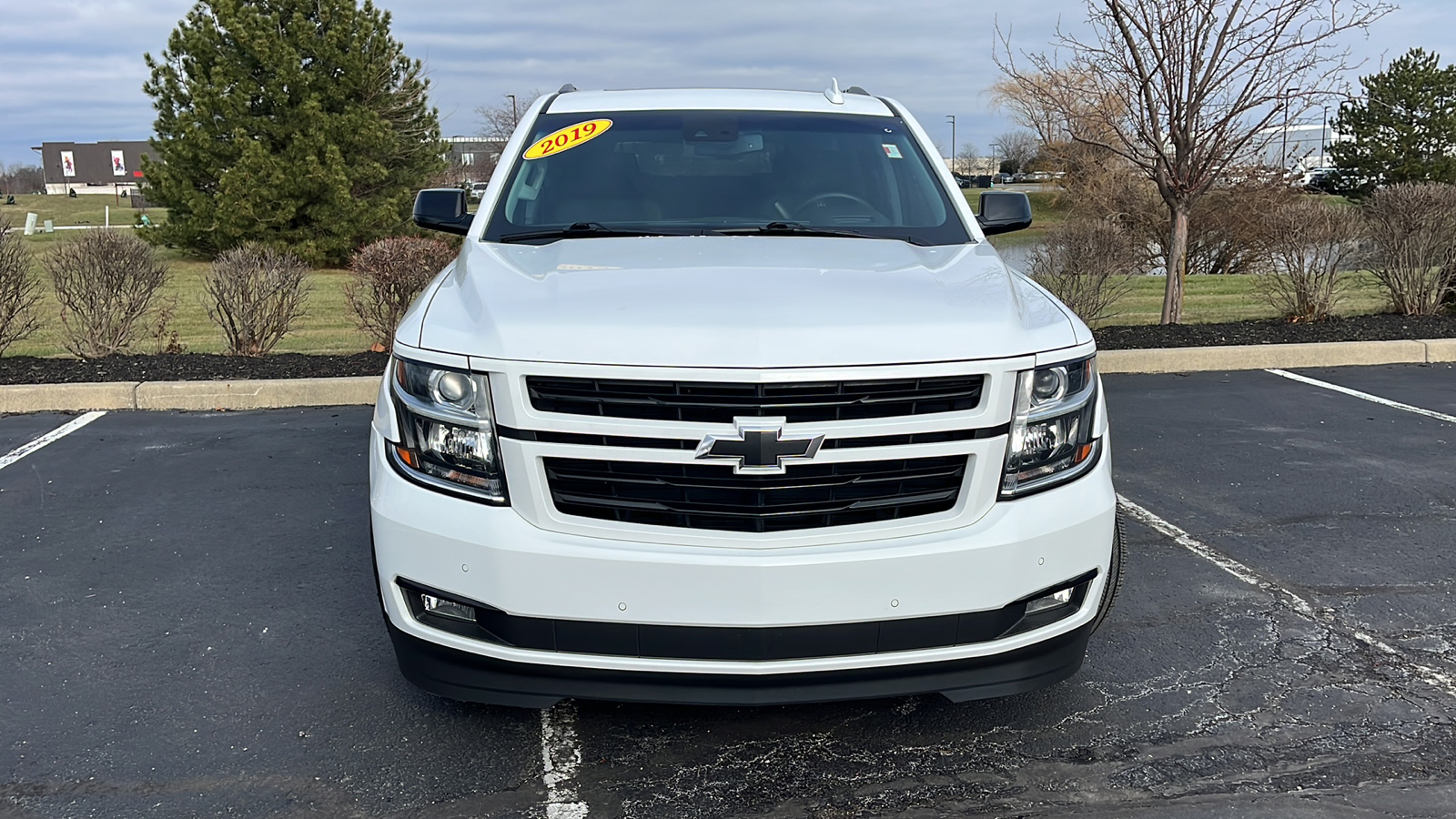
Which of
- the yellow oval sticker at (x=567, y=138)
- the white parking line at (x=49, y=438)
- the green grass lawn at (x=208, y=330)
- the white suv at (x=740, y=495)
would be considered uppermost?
the yellow oval sticker at (x=567, y=138)

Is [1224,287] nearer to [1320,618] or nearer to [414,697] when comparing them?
[1320,618]

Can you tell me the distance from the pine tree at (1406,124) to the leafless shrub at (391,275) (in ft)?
199

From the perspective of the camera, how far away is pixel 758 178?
4.37m

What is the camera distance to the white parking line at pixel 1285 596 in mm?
3551

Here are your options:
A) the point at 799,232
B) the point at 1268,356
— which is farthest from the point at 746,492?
the point at 1268,356

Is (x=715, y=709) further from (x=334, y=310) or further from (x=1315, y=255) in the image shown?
(x=334, y=310)

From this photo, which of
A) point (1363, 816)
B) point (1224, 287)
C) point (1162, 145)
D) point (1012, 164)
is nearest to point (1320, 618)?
point (1363, 816)

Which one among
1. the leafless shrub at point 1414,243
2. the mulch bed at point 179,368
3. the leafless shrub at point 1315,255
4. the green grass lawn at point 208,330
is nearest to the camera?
the mulch bed at point 179,368

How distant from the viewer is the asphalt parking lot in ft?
9.51

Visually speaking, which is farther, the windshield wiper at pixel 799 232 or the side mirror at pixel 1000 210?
the side mirror at pixel 1000 210

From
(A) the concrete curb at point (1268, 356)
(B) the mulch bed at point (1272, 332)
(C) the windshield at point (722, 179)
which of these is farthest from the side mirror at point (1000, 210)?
(B) the mulch bed at point (1272, 332)

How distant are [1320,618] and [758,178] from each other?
8.63 feet

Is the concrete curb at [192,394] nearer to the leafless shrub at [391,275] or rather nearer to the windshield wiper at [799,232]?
the leafless shrub at [391,275]

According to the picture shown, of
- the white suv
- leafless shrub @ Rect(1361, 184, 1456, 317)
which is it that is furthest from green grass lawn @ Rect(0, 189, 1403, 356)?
the white suv
